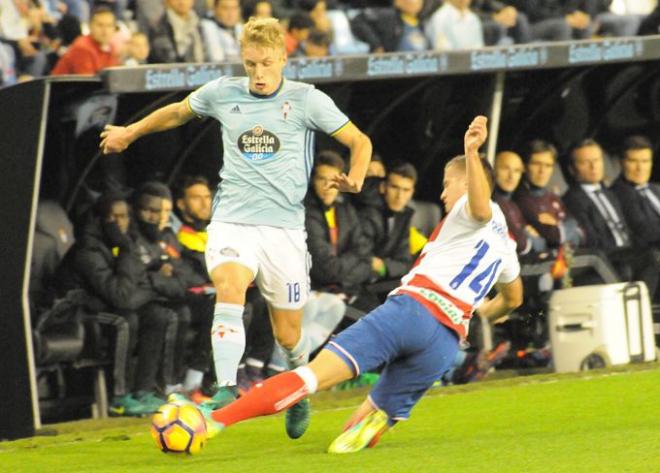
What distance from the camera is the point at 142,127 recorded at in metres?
8.40

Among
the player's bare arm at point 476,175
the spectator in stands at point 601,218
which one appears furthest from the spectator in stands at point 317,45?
the player's bare arm at point 476,175

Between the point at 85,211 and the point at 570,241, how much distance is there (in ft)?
13.0

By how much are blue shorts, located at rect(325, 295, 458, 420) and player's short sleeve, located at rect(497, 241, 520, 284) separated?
393mm

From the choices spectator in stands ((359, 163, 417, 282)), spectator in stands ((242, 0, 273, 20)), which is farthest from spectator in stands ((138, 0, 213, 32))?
spectator in stands ((359, 163, 417, 282))

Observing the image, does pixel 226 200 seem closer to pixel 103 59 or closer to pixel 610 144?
pixel 103 59

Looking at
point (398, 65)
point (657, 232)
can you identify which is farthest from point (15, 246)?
point (657, 232)

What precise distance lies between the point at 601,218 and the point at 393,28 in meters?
2.36

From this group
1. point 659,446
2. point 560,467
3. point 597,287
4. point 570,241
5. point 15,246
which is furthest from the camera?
point 570,241

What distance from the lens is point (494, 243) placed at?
7.59m

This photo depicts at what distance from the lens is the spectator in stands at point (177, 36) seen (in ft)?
39.4

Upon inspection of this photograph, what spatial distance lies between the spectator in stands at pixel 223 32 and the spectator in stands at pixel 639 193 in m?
A: 3.36

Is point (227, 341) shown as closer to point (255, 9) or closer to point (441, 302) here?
point (441, 302)

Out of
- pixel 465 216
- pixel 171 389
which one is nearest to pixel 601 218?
pixel 171 389

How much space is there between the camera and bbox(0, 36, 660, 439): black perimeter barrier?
10164 mm
